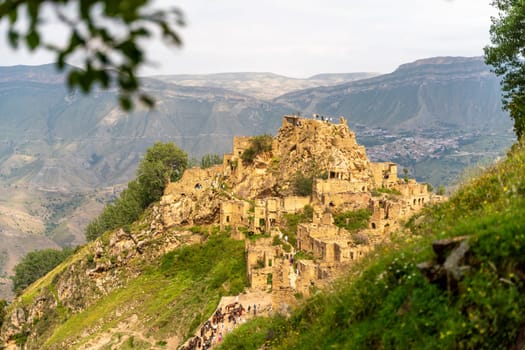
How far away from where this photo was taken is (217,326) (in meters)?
25.8

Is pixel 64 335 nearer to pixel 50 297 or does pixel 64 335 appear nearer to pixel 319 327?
Result: pixel 50 297

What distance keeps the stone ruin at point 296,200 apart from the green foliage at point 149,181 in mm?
13572

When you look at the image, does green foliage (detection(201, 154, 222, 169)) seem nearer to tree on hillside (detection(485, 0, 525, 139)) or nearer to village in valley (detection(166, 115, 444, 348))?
village in valley (detection(166, 115, 444, 348))

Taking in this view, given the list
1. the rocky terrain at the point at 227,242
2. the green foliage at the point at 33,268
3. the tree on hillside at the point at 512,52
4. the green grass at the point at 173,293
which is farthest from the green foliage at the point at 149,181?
the tree on hillside at the point at 512,52

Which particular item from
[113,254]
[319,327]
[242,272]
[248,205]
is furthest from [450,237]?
[113,254]

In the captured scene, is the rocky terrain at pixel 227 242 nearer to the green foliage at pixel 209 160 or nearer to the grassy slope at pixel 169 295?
the grassy slope at pixel 169 295

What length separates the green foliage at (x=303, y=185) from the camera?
145ft

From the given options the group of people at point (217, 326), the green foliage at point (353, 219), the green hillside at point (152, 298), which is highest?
the green foliage at point (353, 219)

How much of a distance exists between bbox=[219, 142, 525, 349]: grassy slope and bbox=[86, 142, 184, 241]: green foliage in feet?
179

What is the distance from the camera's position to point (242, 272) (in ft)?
111

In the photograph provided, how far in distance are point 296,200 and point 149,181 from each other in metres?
31.1

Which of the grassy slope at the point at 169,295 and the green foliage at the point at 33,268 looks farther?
the green foliage at the point at 33,268

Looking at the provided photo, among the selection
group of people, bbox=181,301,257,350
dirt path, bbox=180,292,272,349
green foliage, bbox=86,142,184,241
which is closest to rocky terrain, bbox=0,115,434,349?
dirt path, bbox=180,292,272,349

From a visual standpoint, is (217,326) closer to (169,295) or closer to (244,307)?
(244,307)
